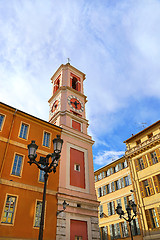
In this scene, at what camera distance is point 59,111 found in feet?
74.2

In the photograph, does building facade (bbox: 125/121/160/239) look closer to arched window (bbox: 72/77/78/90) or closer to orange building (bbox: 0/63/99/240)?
orange building (bbox: 0/63/99/240)

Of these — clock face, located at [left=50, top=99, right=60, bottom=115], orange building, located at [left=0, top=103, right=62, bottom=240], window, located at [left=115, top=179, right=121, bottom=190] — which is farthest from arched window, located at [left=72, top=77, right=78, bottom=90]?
window, located at [left=115, top=179, right=121, bottom=190]

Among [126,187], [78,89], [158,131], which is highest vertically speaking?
[78,89]

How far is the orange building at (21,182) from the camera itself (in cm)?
1334

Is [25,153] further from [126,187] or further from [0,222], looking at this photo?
[126,187]

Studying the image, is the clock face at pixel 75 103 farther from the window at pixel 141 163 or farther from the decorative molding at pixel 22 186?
the decorative molding at pixel 22 186

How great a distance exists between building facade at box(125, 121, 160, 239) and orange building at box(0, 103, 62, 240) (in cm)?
1182

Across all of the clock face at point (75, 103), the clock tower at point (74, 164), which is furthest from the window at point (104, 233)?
the clock face at point (75, 103)

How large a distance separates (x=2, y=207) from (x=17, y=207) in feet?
3.41

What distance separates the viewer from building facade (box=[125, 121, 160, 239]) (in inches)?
862

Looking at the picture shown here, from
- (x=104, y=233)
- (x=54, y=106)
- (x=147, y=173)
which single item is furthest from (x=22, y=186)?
(x=104, y=233)

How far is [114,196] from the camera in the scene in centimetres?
2856

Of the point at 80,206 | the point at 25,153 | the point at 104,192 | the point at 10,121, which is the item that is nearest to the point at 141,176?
the point at 104,192

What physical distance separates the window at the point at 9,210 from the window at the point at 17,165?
1735mm
